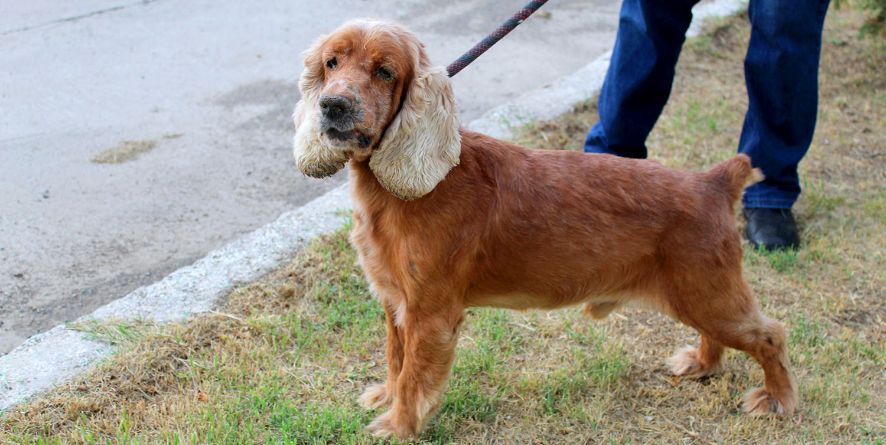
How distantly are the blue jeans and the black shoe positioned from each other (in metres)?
0.05

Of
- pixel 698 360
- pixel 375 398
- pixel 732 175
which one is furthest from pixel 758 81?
pixel 375 398

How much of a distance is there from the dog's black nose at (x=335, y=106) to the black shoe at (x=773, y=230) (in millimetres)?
2782

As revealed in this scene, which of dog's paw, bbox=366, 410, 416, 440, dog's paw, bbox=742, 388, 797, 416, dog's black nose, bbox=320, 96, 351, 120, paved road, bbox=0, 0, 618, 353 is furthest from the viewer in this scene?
paved road, bbox=0, 0, 618, 353

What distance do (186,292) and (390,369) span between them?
1137 millimetres

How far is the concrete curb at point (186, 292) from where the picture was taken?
324cm

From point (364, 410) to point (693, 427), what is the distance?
50.8 inches

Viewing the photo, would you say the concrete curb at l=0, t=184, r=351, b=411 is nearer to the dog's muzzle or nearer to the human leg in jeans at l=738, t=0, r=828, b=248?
the dog's muzzle

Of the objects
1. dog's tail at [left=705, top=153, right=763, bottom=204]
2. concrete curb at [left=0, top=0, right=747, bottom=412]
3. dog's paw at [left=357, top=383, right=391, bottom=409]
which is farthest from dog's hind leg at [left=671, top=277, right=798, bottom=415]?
concrete curb at [left=0, top=0, right=747, bottom=412]

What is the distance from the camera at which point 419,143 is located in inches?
105

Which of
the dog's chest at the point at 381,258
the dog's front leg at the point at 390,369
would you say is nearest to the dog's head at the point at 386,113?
the dog's chest at the point at 381,258

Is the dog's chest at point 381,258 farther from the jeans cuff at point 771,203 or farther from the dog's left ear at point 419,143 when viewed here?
the jeans cuff at point 771,203

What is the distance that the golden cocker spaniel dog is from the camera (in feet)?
8.82

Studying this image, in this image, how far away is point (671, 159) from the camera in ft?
17.6

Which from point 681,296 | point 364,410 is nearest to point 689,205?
point 681,296
